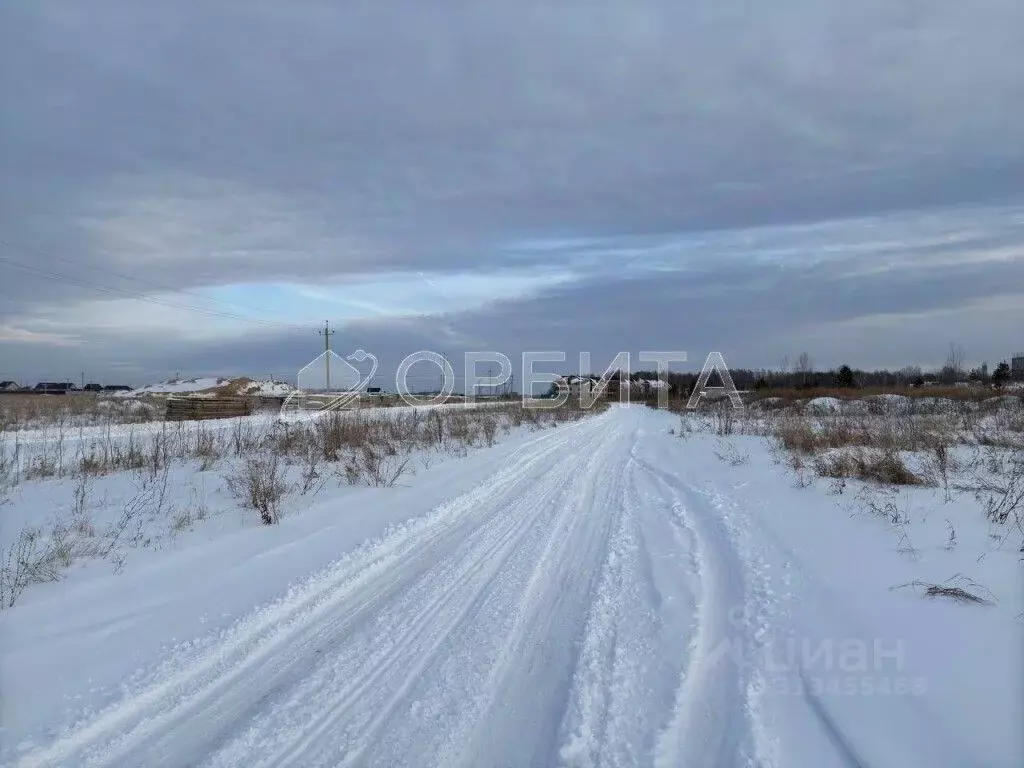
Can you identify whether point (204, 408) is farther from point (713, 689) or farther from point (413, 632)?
point (713, 689)

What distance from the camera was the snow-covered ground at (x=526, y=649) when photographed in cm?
278

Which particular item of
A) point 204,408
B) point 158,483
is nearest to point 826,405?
point 204,408

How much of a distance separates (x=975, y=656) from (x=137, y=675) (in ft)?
16.2

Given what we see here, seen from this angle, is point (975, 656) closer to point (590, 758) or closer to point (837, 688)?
point (837, 688)

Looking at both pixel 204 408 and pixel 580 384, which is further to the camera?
pixel 580 384

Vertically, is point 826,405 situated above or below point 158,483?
above

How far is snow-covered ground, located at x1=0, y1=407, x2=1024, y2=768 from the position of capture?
109 inches

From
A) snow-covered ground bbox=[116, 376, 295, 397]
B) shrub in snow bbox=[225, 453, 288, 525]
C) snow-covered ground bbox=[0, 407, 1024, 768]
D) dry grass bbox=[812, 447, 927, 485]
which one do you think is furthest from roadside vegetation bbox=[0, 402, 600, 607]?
snow-covered ground bbox=[116, 376, 295, 397]

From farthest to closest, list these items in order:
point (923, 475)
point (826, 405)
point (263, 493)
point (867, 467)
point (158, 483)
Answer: point (826, 405) → point (867, 467) → point (923, 475) → point (158, 483) → point (263, 493)

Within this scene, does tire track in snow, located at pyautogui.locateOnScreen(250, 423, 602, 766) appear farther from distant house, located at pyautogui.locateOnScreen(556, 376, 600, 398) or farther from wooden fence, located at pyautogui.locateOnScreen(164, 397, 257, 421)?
distant house, located at pyautogui.locateOnScreen(556, 376, 600, 398)

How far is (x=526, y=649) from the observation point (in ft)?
12.3

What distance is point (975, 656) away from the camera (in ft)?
11.8

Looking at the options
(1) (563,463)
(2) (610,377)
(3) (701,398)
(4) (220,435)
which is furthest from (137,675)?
(2) (610,377)

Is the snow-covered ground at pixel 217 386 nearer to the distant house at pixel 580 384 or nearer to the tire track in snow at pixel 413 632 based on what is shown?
the distant house at pixel 580 384
